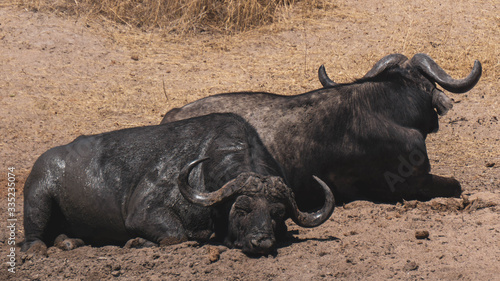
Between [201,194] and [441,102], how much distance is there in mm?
3560

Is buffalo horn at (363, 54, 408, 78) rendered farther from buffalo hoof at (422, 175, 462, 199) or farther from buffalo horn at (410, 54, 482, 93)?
buffalo hoof at (422, 175, 462, 199)

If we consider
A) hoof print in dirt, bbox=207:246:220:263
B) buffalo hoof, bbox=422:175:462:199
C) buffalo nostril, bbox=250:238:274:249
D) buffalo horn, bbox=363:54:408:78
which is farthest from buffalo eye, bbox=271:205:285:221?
buffalo horn, bbox=363:54:408:78

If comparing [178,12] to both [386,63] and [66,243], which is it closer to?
[386,63]

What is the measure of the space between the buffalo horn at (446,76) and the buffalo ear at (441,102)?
4.5 inches

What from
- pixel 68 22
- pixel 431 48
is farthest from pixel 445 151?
pixel 68 22

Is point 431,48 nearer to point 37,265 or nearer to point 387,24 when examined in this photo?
point 387,24

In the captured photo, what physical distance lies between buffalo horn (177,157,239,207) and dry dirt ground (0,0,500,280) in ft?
1.58

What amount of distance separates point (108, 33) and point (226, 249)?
772 centimetres

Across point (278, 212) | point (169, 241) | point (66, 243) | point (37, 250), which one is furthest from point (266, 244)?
point (37, 250)

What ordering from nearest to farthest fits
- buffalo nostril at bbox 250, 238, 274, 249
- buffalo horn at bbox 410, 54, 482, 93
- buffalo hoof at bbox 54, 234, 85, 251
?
buffalo nostril at bbox 250, 238, 274, 249 → buffalo hoof at bbox 54, 234, 85, 251 → buffalo horn at bbox 410, 54, 482, 93

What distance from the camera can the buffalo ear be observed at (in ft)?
26.1

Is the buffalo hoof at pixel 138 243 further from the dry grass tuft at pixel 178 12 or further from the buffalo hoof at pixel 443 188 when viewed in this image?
the dry grass tuft at pixel 178 12

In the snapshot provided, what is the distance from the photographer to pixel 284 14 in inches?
524

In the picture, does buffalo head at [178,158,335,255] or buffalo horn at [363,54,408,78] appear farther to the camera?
buffalo horn at [363,54,408,78]
